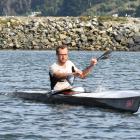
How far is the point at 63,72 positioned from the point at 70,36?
7787cm

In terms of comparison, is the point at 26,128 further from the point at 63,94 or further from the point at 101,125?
the point at 63,94

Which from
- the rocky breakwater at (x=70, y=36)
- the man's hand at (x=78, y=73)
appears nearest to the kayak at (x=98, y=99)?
the man's hand at (x=78, y=73)

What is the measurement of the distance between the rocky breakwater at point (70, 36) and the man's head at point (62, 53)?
77.4 meters

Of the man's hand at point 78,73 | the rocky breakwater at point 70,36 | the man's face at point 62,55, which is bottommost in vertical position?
the rocky breakwater at point 70,36

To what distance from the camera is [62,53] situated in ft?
81.4

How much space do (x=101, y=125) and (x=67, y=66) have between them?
4683mm

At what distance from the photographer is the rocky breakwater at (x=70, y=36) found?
104 meters

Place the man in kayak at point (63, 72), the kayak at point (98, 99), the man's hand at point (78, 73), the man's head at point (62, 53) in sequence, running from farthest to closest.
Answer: the man's hand at point (78, 73), the man in kayak at point (63, 72), the man's head at point (62, 53), the kayak at point (98, 99)

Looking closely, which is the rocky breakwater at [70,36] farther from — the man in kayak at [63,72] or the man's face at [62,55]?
the man's face at [62,55]

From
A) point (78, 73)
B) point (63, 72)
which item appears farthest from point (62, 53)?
point (63, 72)

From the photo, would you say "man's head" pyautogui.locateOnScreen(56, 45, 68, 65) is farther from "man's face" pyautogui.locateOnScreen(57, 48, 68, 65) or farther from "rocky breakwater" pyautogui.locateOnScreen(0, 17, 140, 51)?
"rocky breakwater" pyautogui.locateOnScreen(0, 17, 140, 51)

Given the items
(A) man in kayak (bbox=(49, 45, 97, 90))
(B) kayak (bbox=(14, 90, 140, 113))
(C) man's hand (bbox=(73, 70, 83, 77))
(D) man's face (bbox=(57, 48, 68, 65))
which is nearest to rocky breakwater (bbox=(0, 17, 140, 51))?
(B) kayak (bbox=(14, 90, 140, 113))

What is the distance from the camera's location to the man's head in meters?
24.6

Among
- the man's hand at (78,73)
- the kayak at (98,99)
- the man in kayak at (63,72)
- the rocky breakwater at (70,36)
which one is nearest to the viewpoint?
the kayak at (98,99)
